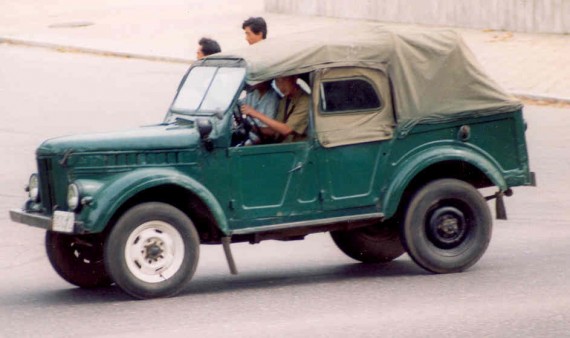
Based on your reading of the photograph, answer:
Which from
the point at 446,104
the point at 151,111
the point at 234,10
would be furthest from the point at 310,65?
the point at 234,10

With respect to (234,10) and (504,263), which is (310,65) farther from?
(234,10)

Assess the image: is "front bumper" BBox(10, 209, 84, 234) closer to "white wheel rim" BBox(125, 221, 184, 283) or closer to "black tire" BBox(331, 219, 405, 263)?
"white wheel rim" BBox(125, 221, 184, 283)

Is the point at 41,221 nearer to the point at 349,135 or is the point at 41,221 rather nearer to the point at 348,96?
the point at 349,135

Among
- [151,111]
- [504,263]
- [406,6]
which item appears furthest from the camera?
[406,6]

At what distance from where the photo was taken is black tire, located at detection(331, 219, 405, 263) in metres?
11.3

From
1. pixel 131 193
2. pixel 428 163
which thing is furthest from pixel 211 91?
pixel 428 163

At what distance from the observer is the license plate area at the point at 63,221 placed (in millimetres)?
9555

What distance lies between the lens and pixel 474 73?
10984 mm

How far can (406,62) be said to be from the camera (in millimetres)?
10703

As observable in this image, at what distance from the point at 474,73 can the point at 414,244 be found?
1.46 meters

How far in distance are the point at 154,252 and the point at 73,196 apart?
2.21 ft

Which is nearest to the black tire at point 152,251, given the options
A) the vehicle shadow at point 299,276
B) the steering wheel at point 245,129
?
the vehicle shadow at point 299,276

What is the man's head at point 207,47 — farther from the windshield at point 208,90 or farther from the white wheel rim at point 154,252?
the white wheel rim at point 154,252

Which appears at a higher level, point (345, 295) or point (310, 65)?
point (310, 65)
